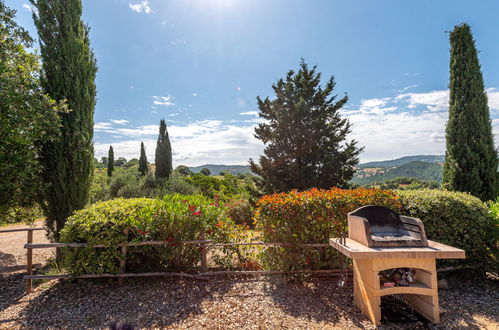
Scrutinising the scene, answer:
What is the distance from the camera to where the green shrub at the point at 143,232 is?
3984mm

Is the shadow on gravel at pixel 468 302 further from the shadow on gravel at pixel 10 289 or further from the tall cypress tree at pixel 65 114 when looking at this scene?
the tall cypress tree at pixel 65 114

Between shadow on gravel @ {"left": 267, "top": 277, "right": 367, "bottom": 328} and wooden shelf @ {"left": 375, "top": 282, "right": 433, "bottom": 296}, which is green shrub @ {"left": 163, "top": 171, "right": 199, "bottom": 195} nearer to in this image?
A: shadow on gravel @ {"left": 267, "top": 277, "right": 367, "bottom": 328}

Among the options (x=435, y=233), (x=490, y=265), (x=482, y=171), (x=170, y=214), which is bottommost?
(x=490, y=265)

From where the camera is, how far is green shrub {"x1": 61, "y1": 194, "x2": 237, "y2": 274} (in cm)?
398

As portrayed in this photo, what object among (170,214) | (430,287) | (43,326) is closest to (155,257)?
(170,214)

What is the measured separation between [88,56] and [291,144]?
9.02 meters

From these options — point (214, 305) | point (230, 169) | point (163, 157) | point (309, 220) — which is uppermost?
point (163, 157)

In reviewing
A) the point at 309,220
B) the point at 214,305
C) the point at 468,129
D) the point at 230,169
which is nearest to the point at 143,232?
the point at 214,305

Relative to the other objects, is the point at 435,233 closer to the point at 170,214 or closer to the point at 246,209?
the point at 170,214

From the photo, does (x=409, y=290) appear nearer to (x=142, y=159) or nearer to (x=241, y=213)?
(x=241, y=213)

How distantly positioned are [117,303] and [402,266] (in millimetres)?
4164

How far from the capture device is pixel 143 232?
398 centimetres

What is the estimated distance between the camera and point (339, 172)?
464 inches

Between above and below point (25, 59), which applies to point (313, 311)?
below
